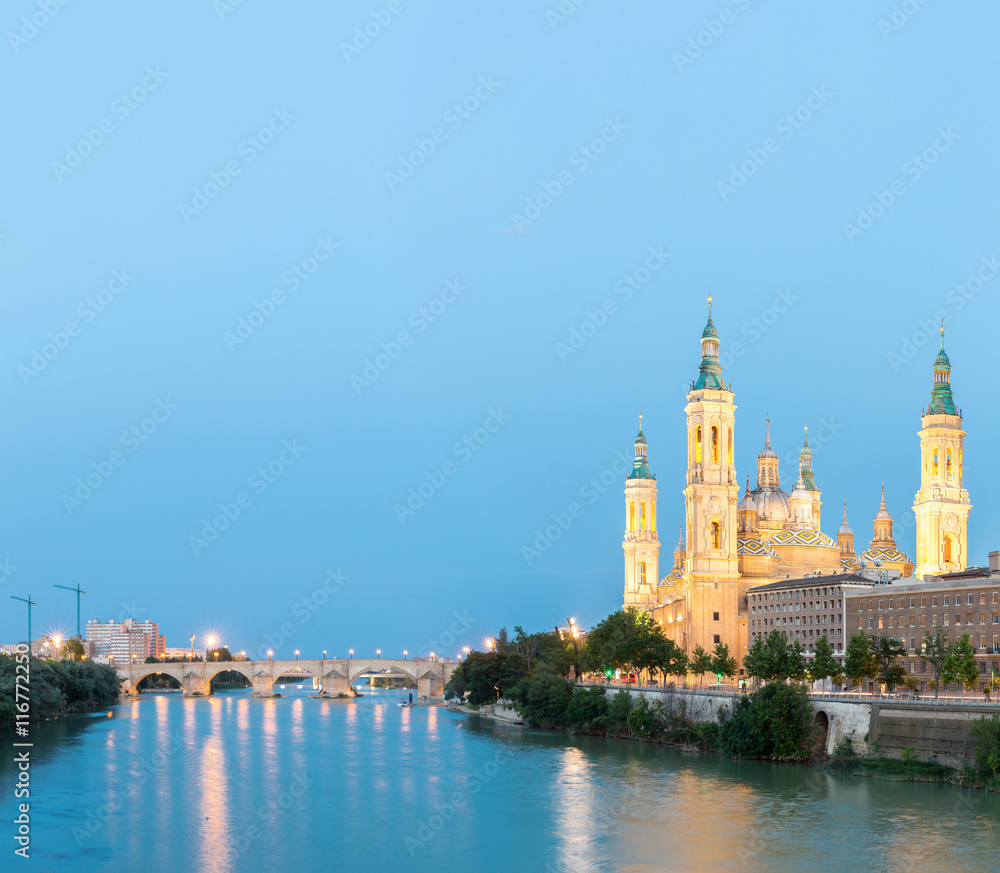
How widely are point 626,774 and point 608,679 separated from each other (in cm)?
3560

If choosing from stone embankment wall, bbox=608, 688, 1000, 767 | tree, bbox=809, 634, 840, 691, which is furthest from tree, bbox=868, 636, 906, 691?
stone embankment wall, bbox=608, 688, 1000, 767

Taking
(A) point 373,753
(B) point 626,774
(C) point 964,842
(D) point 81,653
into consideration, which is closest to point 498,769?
(B) point 626,774

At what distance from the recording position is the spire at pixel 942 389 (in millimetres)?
104188

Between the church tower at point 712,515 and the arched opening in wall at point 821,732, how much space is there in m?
35.6

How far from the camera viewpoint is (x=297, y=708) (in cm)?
12356

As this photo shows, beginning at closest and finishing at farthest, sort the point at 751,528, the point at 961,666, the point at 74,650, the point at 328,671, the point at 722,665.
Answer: the point at 961,666, the point at 722,665, the point at 751,528, the point at 328,671, the point at 74,650

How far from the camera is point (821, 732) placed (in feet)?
198

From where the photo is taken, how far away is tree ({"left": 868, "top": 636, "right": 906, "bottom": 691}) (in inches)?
2557

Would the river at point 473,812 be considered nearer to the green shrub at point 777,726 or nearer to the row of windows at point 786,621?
the green shrub at point 777,726

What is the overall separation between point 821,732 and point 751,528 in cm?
5173

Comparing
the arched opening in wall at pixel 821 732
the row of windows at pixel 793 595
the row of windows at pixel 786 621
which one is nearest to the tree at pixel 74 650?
the row of windows at pixel 786 621

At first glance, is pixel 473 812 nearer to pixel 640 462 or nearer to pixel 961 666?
pixel 961 666

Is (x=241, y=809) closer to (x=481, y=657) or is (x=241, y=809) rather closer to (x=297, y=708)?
(x=481, y=657)

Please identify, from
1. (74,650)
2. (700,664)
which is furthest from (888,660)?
(74,650)
